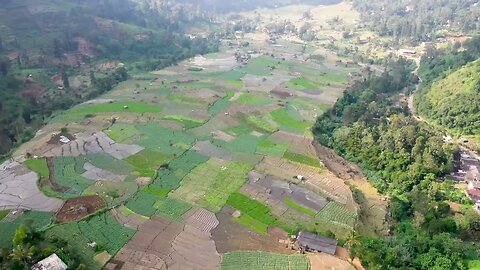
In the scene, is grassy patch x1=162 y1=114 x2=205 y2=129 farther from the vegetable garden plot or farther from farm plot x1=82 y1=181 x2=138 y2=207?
the vegetable garden plot

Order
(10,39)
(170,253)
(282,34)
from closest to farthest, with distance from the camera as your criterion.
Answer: (170,253) < (10,39) < (282,34)

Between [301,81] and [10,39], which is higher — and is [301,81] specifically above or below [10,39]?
below

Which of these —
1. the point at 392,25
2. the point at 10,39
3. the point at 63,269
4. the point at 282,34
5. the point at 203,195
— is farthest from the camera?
the point at 282,34

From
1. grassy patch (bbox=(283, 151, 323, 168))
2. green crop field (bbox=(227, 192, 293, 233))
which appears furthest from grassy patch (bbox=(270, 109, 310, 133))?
green crop field (bbox=(227, 192, 293, 233))

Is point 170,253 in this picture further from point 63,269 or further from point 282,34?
point 282,34

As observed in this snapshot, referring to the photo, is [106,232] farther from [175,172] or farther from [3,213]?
[175,172]

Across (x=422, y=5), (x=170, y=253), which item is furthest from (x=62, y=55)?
(x=422, y=5)

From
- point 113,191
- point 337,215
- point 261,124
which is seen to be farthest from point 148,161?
point 337,215

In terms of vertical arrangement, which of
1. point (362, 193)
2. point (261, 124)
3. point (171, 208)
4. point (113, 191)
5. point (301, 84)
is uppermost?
point (113, 191)
